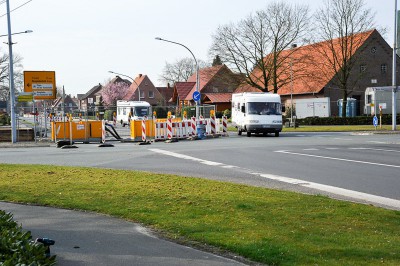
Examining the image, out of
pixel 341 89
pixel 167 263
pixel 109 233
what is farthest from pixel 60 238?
pixel 341 89

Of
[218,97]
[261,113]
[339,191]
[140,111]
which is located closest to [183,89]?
[218,97]

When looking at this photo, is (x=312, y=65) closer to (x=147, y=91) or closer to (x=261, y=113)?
(x=261, y=113)

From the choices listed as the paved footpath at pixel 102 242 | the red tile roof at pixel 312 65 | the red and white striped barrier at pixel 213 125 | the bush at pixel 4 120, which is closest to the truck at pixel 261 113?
the red and white striped barrier at pixel 213 125

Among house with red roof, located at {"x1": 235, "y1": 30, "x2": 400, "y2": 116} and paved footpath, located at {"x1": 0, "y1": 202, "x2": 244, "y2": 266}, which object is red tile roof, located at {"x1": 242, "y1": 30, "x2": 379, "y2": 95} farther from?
paved footpath, located at {"x1": 0, "y1": 202, "x2": 244, "y2": 266}

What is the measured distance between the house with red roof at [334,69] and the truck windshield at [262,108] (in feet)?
75.5

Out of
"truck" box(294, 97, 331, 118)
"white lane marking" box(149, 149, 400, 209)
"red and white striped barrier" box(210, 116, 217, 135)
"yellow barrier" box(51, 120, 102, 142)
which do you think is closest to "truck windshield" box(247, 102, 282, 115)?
"red and white striped barrier" box(210, 116, 217, 135)

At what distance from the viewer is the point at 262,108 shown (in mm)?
35469

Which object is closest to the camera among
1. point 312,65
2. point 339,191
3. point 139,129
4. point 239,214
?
point 239,214

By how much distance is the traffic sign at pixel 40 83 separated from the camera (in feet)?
114

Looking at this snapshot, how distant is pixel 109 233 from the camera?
7613mm

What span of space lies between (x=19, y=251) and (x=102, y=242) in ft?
6.96

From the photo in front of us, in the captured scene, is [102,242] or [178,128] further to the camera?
[178,128]

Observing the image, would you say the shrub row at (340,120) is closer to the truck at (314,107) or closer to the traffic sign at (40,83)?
the truck at (314,107)

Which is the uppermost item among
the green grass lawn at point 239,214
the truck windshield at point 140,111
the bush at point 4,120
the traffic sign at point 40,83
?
the traffic sign at point 40,83
